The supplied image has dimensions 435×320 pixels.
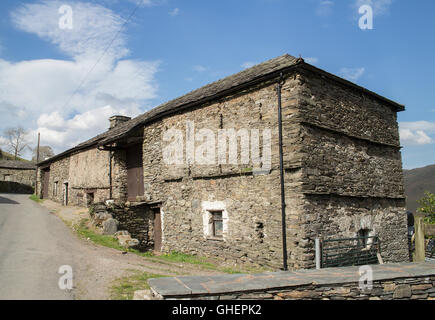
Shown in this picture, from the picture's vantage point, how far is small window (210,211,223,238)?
10.7 metres

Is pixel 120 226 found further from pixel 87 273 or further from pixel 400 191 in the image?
pixel 400 191

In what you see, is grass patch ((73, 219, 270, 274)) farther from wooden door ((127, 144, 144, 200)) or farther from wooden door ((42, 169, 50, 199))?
wooden door ((42, 169, 50, 199))

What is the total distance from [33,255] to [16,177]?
3288 cm

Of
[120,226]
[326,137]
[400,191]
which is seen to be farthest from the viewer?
[120,226]

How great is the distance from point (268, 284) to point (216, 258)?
Answer: 619 cm

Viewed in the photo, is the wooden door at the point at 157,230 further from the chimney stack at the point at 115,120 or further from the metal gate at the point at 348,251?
the chimney stack at the point at 115,120

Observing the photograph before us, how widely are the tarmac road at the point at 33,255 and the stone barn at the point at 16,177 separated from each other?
24052 millimetres

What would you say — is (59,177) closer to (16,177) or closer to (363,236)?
(16,177)

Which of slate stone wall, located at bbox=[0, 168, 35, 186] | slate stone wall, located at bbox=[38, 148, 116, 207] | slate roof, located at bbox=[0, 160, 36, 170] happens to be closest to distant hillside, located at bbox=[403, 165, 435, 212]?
slate stone wall, located at bbox=[38, 148, 116, 207]

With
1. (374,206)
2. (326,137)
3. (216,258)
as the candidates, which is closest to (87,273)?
(216,258)

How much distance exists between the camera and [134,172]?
16234mm

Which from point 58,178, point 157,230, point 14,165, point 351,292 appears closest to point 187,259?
point 157,230

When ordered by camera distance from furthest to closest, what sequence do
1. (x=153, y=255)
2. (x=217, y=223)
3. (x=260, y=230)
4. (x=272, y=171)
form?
(x=153, y=255) → (x=217, y=223) → (x=260, y=230) → (x=272, y=171)

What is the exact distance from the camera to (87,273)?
7.39m
